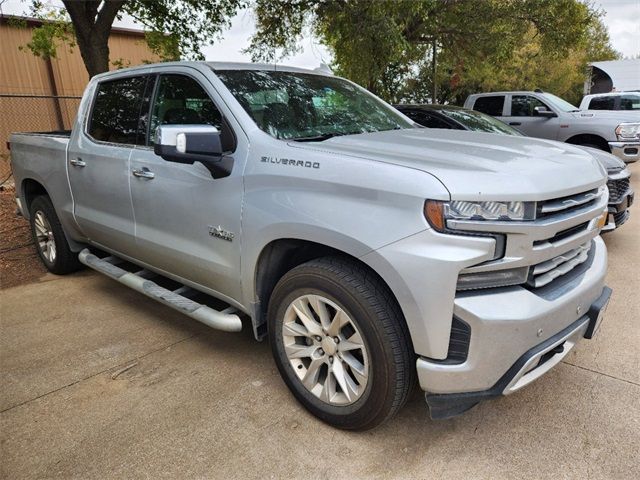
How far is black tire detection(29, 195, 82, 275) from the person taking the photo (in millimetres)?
4535

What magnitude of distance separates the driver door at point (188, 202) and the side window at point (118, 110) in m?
0.23

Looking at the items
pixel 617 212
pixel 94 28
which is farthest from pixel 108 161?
pixel 617 212

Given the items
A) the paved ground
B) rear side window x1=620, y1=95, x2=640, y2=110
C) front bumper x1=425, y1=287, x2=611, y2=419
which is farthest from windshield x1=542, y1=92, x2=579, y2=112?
front bumper x1=425, y1=287, x2=611, y2=419

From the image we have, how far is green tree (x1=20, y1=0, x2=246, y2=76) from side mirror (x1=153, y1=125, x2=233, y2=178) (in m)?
5.66

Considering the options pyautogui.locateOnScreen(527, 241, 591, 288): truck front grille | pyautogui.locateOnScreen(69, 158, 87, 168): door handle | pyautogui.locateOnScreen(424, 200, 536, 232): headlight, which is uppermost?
pyautogui.locateOnScreen(424, 200, 536, 232): headlight

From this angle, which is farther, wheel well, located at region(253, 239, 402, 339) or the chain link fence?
the chain link fence

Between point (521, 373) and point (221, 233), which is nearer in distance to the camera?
point (521, 373)

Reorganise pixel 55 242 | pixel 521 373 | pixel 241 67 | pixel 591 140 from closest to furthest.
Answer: pixel 521 373 → pixel 241 67 → pixel 55 242 → pixel 591 140

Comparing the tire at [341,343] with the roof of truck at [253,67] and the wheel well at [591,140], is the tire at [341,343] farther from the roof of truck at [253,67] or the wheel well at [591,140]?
the wheel well at [591,140]

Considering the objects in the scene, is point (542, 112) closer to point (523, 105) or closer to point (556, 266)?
point (523, 105)

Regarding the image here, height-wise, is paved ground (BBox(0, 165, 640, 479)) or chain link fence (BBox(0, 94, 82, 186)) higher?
chain link fence (BBox(0, 94, 82, 186))

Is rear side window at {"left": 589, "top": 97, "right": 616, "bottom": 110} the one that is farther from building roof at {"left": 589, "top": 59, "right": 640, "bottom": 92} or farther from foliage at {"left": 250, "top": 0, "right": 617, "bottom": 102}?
building roof at {"left": 589, "top": 59, "right": 640, "bottom": 92}

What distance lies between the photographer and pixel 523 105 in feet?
32.9

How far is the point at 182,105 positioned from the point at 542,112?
8.44 meters
